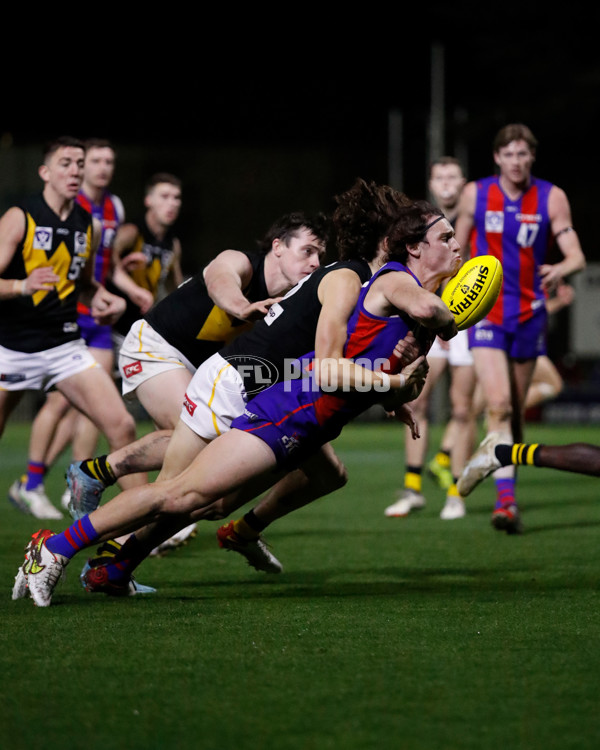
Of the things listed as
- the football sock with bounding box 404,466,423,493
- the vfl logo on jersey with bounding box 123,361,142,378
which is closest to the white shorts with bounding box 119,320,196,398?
the vfl logo on jersey with bounding box 123,361,142,378

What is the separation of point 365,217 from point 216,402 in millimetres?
990

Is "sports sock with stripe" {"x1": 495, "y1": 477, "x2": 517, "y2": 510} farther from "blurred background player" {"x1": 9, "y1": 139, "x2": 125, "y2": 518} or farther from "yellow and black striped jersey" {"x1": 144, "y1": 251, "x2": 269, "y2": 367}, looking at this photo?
"blurred background player" {"x1": 9, "y1": 139, "x2": 125, "y2": 518}

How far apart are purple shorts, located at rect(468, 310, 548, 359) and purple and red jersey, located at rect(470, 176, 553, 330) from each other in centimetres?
5

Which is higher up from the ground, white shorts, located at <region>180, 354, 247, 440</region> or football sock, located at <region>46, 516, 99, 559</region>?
white shorts, located at <region>180, 354, 247, 440</region>

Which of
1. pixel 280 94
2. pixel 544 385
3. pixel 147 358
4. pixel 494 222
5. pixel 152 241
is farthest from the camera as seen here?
pixel 280 94

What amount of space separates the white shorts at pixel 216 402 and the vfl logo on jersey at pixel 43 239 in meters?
2.04

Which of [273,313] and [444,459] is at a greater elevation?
[273,313]

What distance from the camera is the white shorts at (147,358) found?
19.6 feet

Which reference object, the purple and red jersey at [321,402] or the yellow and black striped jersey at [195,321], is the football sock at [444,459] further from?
the purple and red jersey at [321,402]

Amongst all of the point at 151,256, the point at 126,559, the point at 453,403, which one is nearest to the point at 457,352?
the point at 453,403

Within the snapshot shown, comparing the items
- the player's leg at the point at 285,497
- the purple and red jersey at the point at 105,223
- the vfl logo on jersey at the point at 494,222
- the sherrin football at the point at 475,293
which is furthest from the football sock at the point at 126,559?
the purple and red jersey at the point at 105,223

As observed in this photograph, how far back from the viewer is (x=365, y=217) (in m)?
4.84

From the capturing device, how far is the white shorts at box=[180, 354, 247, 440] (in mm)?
5082

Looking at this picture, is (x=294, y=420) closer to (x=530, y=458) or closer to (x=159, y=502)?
(x=159, y=502)
